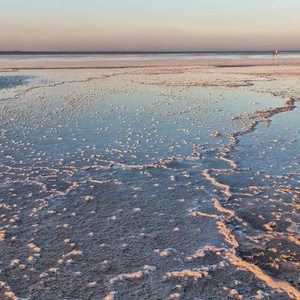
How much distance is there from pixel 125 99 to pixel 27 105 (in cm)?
359

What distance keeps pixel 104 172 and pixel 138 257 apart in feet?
7.63

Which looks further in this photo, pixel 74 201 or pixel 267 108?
pixel 267 108

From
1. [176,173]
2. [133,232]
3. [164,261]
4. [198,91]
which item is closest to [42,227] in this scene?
[133,232]

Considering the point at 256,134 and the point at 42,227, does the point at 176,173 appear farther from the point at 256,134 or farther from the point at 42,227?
the point at 256,134

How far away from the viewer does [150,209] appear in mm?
3844

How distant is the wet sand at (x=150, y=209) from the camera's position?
262 centimetres

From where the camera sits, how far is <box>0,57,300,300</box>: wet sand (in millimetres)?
2625

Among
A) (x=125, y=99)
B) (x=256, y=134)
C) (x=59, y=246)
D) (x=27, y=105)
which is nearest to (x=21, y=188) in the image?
(x=59, y=246)

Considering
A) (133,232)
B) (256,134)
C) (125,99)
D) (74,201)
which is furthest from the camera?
(125,99)

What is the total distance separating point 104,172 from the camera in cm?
507

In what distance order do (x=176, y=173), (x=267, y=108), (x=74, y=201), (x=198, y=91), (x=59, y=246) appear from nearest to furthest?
(x=59, y=246)
(x=74, y=201)
(x=176, y=173)
(x=267, y=108)
(x=198, y=91)

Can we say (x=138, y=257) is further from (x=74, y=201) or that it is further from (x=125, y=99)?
(x=125, y=99)

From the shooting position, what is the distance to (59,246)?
3102mm

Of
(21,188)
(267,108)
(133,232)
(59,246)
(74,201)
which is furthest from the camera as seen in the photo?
(267,108)
